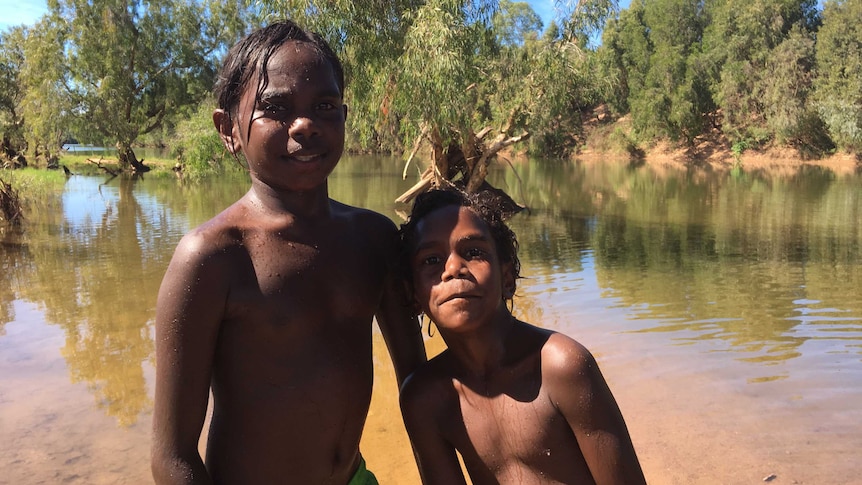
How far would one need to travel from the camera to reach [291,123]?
59.3 inches

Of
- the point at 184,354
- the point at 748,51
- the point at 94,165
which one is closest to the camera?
the point at 184,354

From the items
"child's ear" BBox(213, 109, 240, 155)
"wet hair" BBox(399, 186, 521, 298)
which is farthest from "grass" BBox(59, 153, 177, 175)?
"wet hair" BBox(399, 186, 521, 298)

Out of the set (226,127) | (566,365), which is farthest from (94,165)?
(566,365)

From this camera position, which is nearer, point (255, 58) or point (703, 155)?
point (255, 58)

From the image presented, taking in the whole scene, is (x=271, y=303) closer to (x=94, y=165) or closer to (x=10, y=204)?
(x=10, y=204)

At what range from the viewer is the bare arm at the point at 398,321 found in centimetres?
176

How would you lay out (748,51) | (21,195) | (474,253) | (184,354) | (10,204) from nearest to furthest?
(184,354)
(474,253)
(10,204)
(21,195)
(748,51)

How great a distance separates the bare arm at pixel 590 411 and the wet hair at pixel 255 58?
895 millimetres

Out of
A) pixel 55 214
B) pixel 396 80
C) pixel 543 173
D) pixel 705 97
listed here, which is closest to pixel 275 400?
pixel 396 80

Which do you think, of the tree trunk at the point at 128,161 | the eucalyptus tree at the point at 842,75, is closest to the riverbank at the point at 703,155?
the eucalyptus tree at the point at 842,75

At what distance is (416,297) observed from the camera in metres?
1.69

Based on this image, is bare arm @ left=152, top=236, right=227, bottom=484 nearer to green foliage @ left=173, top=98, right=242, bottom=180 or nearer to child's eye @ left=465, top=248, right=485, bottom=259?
child's eye @ left=465, top=248, right=485, bottom=259

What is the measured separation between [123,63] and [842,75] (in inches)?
1397

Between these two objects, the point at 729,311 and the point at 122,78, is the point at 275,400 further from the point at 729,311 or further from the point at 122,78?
the point at 122,78
